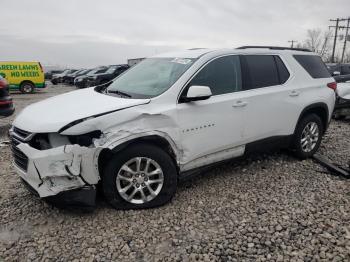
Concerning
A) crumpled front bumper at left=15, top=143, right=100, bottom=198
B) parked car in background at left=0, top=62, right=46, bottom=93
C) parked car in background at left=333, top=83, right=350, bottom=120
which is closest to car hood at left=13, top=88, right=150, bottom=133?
crumpled front bumper at left=15, top=143, right=100, bottom=198

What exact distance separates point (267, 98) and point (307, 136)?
49.9 inches

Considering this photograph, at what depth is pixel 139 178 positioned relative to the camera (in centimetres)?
333

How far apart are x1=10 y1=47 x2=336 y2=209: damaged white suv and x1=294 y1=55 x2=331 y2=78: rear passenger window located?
95 mm

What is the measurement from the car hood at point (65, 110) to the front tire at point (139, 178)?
1.55 feet

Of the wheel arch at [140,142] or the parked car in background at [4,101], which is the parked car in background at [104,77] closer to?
the parked car in background at [4,101]

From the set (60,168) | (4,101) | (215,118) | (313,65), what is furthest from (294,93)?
(4,101)

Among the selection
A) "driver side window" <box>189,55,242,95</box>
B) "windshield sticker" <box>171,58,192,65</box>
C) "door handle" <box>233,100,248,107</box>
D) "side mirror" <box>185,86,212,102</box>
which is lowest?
"door handle" <box>233,100,248,107</box>

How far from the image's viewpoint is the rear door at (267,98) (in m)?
4.07

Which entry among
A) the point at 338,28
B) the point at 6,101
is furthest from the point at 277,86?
the point at 338,28

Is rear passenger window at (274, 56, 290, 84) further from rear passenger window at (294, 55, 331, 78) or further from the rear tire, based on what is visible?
the rear tire

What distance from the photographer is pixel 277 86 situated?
14.5ft

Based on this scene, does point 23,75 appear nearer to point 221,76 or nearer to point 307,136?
point 221,76

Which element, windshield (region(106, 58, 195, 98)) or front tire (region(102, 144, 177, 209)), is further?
windshield (region(106, 58, 195, 98))

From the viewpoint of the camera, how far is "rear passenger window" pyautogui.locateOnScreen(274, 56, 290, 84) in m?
4.51
